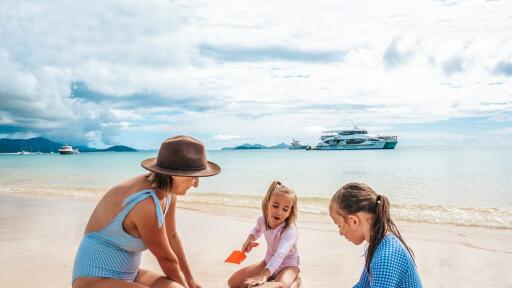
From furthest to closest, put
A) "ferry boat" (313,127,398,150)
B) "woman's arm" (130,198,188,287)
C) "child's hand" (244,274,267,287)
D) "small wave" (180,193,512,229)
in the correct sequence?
"ferry boat" (313,127,398,150) → "small wave" (180,193,512,229) → "child's hand" (244,274,267,287) → "woman's arm" (130,198,188,287)

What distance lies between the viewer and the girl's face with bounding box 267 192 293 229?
3.78m

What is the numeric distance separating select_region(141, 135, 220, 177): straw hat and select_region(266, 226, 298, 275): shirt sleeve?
4.18 ft

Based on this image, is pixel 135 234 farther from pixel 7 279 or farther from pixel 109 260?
pixel 7 279

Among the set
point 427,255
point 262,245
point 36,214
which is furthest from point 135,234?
point 36,214

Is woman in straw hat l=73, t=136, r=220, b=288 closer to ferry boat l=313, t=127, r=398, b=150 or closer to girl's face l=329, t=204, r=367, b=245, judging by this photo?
girl's face l=329, t=204, r=367, b=245

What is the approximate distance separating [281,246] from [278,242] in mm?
183

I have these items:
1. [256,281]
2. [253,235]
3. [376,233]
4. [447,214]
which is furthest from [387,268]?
[447,214]

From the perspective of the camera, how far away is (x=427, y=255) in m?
5.30

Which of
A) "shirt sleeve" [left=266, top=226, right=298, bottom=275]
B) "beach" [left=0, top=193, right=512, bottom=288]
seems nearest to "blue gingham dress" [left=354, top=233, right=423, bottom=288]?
"shirt sleeve" [left=266, top=226, right=298, bottom=275]

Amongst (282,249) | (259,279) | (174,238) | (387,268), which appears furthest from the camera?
(282,249)

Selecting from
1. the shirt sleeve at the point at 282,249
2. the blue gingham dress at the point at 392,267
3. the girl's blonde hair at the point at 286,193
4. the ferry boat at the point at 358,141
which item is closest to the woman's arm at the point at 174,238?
the shirt sleeve at the point at 282,249

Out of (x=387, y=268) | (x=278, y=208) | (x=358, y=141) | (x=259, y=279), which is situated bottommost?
(x=358, y=141)

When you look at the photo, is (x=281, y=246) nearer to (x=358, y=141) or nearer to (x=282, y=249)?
(x=282, y=249)

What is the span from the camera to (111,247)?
266 cm
